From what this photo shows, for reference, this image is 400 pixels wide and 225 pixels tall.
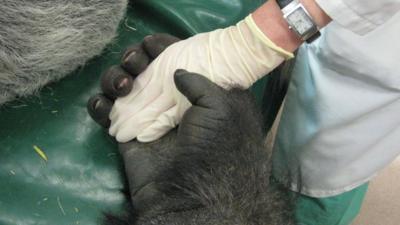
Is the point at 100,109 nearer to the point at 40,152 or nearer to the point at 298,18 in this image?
the point at 40,152

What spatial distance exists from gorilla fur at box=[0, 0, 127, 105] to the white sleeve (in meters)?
0.38

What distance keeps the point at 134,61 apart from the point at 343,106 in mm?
381

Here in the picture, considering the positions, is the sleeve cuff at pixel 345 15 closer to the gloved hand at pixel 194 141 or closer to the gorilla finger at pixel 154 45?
the gloved hand at pixel 194 141

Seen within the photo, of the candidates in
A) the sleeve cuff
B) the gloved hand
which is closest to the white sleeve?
the sleeve cuff

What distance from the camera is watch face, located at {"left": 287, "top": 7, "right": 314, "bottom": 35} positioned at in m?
0.83

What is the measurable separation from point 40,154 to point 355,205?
0.68 meters

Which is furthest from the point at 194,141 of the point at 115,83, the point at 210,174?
the point at 115,83

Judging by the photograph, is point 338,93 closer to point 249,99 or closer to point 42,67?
point 249,99

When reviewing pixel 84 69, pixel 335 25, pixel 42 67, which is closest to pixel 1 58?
pixel 42 67

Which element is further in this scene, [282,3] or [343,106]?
[343,106]

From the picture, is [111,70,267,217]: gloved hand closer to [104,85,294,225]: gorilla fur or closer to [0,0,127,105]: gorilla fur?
[104,85,294,225]: gorilla fur

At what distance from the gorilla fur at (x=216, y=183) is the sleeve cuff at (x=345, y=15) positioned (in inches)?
7.4

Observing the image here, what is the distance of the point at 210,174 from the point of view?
0.76 meters

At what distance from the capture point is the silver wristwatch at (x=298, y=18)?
83 cm
